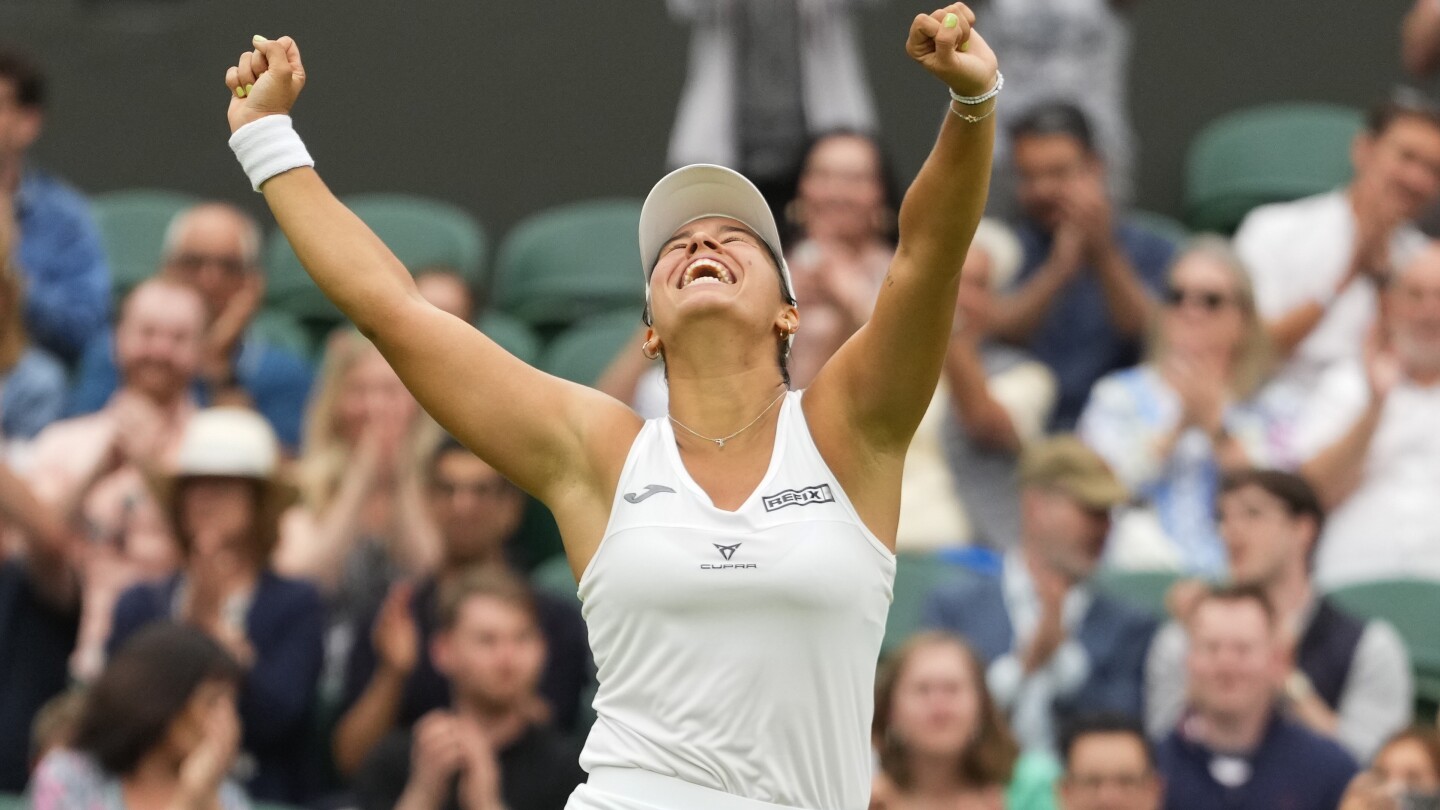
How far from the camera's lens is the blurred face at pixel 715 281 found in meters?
3.18

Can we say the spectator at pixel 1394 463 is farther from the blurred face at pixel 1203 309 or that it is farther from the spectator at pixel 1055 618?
the spectator at pixel 1055 618

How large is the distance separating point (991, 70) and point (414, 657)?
305 cm

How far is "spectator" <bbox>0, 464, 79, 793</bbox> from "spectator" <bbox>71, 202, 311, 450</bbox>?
1.08 m

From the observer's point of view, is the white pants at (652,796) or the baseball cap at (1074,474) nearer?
the white pants at (652,796)

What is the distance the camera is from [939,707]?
5082 millimetres

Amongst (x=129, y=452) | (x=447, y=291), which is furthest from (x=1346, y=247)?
(x=129, y=452)

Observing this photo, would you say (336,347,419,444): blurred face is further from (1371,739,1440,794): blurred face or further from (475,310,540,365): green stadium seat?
(1371,739,1440,794): blurred face

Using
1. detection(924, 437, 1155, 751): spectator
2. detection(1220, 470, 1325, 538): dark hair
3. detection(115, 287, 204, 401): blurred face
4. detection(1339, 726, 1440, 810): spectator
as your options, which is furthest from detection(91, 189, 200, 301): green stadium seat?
detection(1339, 726, 1440, 810): spectator

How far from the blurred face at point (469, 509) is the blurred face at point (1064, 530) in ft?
4.58

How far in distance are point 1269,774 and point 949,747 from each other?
0.76 meters

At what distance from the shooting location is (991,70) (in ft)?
9.84

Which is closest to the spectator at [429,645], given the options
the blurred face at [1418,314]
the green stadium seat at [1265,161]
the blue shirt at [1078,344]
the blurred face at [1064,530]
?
the blurred face at [1064,530]

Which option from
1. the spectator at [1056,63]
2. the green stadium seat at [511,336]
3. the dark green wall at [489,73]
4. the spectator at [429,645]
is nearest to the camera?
the spectator at [429,645]

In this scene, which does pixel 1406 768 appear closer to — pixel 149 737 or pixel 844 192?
pixel 844 192
